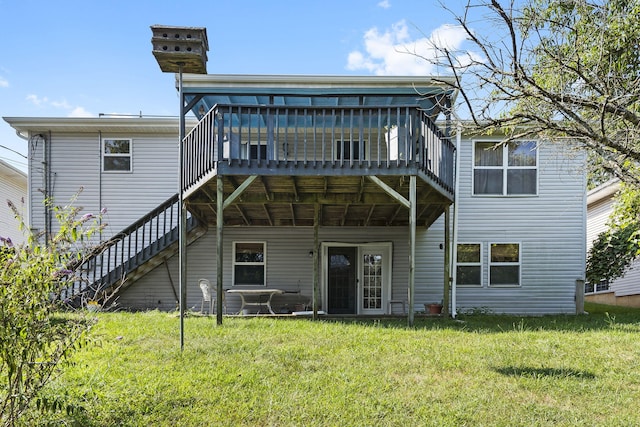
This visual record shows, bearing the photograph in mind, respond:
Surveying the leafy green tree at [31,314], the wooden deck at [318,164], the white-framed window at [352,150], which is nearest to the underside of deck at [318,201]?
the wooden deck at [318,164]

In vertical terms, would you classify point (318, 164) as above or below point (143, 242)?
above

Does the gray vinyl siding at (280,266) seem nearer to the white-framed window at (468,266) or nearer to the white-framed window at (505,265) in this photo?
the white-framed window at (468,266)

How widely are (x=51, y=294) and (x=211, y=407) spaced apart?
185 centimetres

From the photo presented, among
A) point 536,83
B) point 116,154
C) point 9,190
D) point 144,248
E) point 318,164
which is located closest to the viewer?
point 536,83

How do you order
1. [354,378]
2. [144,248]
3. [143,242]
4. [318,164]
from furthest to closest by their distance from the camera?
[144,248], [143,242], [318,164], [354,378]

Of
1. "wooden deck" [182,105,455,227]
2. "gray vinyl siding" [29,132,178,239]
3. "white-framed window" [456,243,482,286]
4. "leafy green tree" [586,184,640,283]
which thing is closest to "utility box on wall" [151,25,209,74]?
"wooden deck" [182,105,455,227]

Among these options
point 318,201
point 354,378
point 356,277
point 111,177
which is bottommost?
point 354,378

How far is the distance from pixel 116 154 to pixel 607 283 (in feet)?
51.7

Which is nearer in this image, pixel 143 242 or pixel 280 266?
pixel 143 242

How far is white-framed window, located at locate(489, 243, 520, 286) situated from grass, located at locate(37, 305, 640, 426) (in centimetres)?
490

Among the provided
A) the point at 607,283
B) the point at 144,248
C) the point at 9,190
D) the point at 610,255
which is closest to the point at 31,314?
the point at 144,248

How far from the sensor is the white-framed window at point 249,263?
13008mm

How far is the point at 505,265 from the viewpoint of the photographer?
13.0 metres

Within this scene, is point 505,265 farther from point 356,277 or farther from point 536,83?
point 536,83
